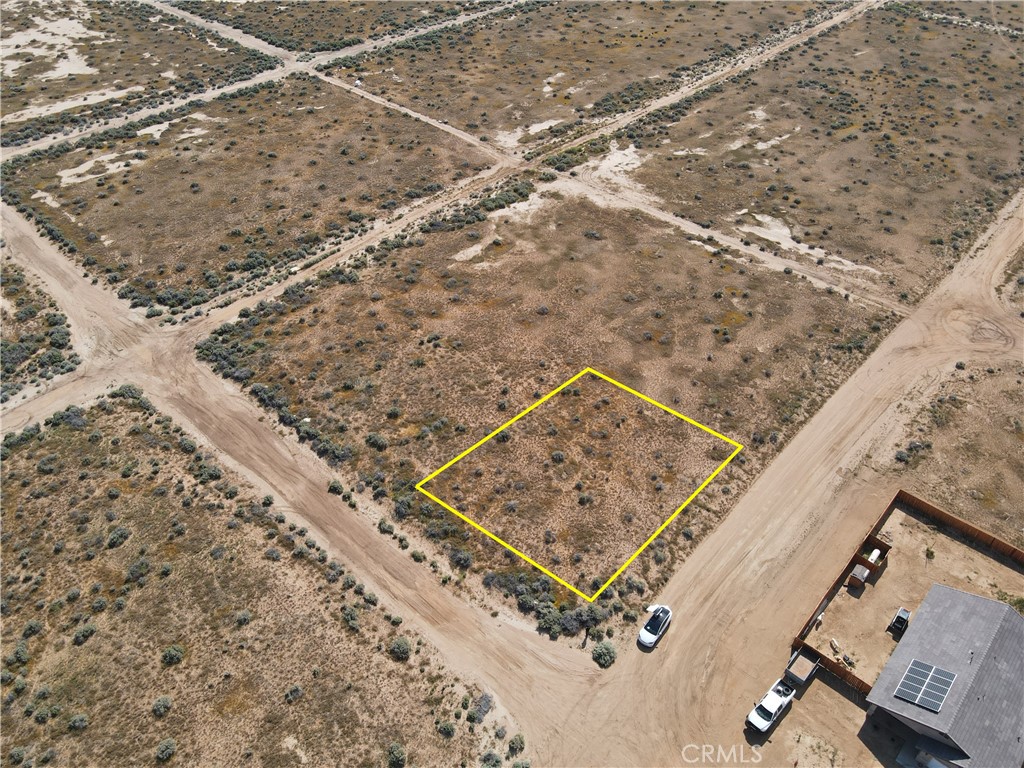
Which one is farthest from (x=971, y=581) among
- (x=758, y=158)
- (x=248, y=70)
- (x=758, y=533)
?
(x=248, y=70)

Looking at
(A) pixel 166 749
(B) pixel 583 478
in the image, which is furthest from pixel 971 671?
(A) pixel 166 749

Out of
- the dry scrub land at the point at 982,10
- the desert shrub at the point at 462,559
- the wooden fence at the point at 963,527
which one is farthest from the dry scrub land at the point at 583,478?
the dry scrub land at the point at 982,10

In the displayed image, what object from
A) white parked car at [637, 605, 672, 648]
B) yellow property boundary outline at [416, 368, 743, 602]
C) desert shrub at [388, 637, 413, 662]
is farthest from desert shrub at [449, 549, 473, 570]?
white parked car at [637, 605, 672, 648]

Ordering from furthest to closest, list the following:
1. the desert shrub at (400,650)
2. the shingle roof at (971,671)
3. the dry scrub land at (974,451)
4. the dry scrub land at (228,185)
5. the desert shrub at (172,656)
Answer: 1. the dry scrub land at (228,185)
2. the dry scrub land at (974,451)
3. the desert shrub at (400,650)
4. the desert shrub at (172,656)
5. the shingle roof at (971,671)

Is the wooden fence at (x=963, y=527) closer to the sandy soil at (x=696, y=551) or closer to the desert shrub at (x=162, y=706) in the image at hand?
the sandy soil at (x=696, y=551)

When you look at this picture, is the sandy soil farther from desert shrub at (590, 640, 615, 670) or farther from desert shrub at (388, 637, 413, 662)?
desert shrub at (388, 637, 413, 662)

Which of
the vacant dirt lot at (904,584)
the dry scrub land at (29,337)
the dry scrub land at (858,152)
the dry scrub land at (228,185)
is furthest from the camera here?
the dry scrub land at (858,152)

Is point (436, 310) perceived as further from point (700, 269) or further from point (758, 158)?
point (758, 158)
